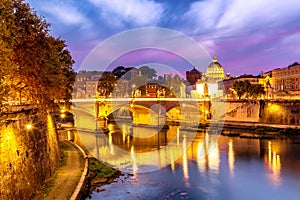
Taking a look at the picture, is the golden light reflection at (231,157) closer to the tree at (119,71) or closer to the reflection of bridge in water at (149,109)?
the reflection of bridge in water at (149,109)

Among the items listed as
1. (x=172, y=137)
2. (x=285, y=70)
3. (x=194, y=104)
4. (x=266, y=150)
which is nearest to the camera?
(x=266, y=150)

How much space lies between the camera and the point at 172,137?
4150cm

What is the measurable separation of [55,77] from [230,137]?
26.6 meters

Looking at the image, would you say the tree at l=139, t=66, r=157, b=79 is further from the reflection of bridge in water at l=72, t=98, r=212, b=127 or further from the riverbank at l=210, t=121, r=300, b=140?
the riverbank at l=210, t=121, r=300, b=140

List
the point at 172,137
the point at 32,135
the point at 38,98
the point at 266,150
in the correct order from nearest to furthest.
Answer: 1. the point at 32,135
2. the point at 38,98
3. the point at 266,150
4. the point at 172,137

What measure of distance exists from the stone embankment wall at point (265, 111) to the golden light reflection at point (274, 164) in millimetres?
15505

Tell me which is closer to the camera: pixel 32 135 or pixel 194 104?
pixel 32 135

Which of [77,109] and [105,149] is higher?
[77,109]

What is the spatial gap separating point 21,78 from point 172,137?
89.4ft

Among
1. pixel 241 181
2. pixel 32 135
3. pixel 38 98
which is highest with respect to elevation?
pixel 38 98

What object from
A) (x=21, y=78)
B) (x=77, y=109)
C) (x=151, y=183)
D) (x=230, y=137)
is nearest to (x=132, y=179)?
(x=151, y=183)

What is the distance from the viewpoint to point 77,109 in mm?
49062

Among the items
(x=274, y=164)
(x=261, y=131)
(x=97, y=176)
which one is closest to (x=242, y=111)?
(x=261, y=131)

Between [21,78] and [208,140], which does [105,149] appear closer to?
[208,140]
